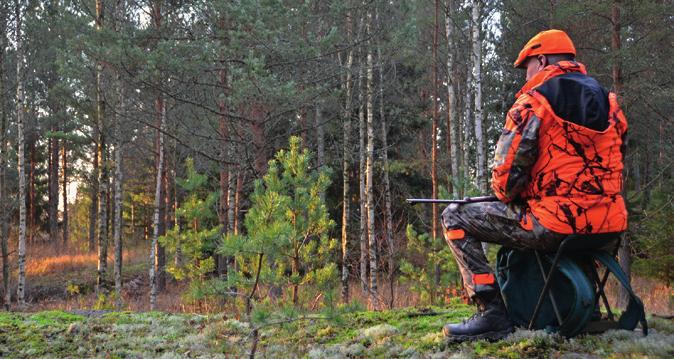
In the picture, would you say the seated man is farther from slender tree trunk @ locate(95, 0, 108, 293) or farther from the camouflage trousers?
slender tree trunk @ locate(95, 0, 108, 293)

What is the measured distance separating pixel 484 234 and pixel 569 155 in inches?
30.7

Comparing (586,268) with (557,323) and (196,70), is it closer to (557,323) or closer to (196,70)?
(557,323)

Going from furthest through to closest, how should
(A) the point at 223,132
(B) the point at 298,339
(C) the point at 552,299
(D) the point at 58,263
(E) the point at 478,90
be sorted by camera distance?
(D) the point at 58,263 → (A) the point at 223,132 → (E) the point at 478,90 → (B) the point at 298,339 → (C) the point at 552,299

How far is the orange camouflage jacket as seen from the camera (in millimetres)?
3148

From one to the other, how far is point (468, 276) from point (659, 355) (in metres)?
1.20

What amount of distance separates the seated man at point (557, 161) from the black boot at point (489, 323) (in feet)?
0.07

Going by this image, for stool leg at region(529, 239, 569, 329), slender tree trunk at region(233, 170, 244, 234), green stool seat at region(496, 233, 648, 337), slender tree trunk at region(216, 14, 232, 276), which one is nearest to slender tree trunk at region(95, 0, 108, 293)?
slender tree trunk at region(216, 14, 232, 276)

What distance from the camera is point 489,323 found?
138 inches

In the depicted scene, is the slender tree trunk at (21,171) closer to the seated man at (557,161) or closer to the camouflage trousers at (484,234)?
the camouflage trousers at (484,234)

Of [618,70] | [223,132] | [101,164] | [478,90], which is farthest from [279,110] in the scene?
[618,70]

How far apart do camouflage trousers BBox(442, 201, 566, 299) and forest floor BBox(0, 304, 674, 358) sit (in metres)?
0.43

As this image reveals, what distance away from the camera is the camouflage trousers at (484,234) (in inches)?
129

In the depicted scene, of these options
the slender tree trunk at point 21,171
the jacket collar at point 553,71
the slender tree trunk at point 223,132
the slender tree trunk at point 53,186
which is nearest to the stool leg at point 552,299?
the jacket collar at point 553,71

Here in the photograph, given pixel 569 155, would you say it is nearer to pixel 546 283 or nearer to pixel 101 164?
pixel 546 283
